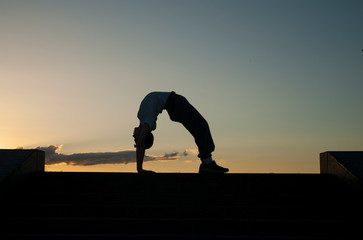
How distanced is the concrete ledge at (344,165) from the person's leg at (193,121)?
188cm

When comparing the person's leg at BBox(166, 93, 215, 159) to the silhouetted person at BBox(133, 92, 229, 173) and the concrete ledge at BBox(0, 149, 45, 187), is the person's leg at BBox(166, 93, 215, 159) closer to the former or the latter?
the silhouetted person at BBox(133, 92, 229, 173)

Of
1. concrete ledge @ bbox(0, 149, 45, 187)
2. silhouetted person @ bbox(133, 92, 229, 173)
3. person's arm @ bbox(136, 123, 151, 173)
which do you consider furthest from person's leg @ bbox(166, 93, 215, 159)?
concrete ledge @ bbox(0, 149, 45, 187)

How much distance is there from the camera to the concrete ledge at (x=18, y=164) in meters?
6.54

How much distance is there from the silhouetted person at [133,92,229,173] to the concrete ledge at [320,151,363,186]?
1.63 m

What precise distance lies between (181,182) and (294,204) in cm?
164

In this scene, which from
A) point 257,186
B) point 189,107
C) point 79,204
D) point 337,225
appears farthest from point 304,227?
point 189,107

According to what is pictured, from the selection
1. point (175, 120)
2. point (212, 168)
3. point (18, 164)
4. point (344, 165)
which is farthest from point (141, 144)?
point (344, 165)

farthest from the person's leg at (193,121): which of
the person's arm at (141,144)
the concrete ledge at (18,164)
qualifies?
the concrete ledge at (18,164)

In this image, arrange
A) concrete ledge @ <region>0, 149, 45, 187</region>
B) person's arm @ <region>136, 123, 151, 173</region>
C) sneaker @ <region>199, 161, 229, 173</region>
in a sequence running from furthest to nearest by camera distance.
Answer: person's arm @ <region>136, 123, 151, 173</region>, sneaker @ <region>199, 161, 229, 173</region>, concrete ledge @ <region>0, 149, 45, 187</region>

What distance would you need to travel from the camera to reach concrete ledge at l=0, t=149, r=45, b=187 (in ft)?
21.5

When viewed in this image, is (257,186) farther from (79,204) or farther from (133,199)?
(79,204)

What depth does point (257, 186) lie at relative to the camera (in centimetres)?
679

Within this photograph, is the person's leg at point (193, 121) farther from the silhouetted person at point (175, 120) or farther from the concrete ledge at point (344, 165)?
the concrete ledge at point (344, 165)

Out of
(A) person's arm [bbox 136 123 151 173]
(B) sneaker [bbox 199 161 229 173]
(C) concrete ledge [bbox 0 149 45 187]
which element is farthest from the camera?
(A) person's arm [bbox 136 123 151 173]
